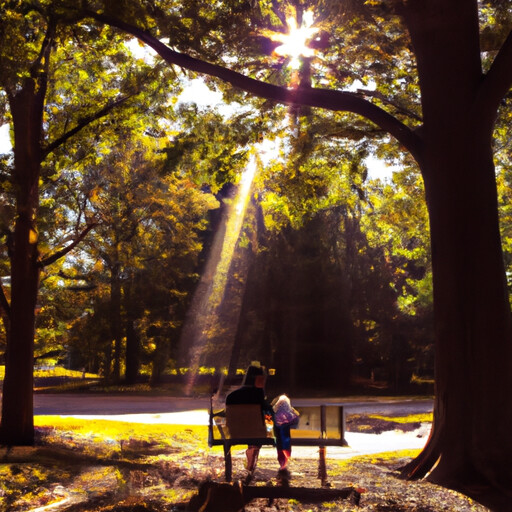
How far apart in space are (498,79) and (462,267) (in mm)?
2574

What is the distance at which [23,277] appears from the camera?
12836 millimetres

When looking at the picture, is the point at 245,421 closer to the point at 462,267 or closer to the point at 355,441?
the point at 462,267

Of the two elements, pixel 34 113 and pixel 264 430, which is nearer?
pixel 264 430

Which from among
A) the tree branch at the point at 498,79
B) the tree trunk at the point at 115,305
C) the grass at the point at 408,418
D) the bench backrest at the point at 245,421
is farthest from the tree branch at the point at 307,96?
the tree trunk at the point at 115,305

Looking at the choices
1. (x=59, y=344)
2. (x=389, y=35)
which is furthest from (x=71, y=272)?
(x=389, y=35)

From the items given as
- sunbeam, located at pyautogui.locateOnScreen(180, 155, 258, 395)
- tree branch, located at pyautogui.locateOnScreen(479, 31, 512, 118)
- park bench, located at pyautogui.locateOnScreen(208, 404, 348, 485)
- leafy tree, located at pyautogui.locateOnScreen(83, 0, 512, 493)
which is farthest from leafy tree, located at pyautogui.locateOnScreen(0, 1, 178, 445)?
sunbeam, located at pyautogui.locateOnScreen(180, 155, 258, 395)

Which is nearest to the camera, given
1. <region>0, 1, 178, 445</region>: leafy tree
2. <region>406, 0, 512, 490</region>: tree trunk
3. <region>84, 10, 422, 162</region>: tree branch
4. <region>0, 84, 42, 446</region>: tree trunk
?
<region>406, 0, 512, 490</region>: tree trunk

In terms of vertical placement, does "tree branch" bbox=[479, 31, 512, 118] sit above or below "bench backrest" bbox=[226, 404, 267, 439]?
above

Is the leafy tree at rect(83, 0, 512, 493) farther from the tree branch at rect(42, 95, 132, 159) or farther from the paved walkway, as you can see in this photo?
the tree branch at rect(42, 95, 132, 159)

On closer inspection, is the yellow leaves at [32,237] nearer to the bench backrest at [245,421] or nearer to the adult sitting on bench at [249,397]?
the adult sitting on bench at [249,397]

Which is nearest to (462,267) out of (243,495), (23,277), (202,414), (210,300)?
(243,495)

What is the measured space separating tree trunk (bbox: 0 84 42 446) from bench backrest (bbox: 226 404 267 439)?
5.64 metres

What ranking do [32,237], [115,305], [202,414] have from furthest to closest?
[115,305] < [202,414] < [32,237]

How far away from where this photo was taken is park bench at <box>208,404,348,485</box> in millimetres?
8266
